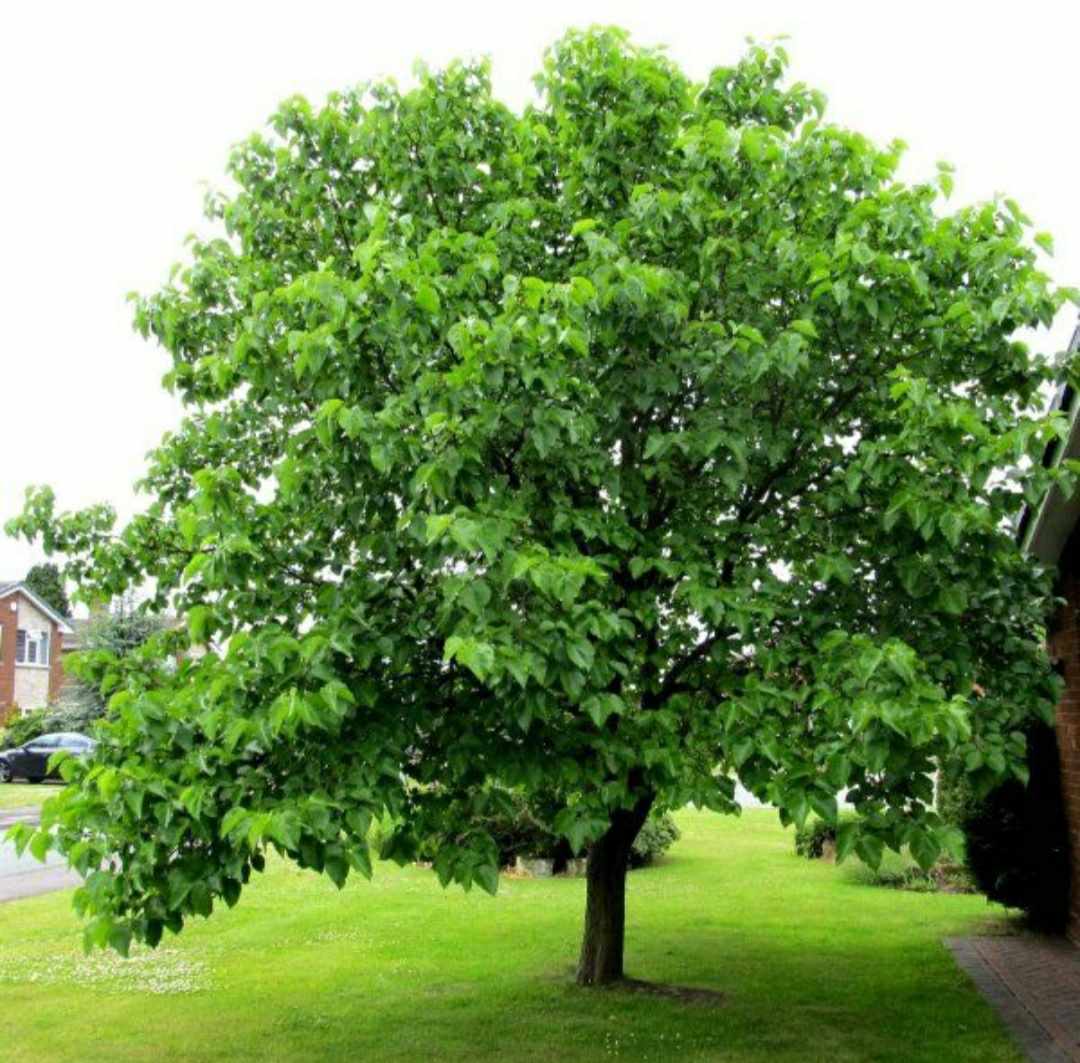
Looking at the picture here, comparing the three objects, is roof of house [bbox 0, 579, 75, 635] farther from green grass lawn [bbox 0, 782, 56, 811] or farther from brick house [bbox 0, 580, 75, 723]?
green grass lawn [bbox 0, 782, 56, 811]

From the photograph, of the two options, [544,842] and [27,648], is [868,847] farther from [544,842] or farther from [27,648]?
[27,648]

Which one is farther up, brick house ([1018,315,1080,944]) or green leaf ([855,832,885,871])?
brick house ([1018,315,1080,944])

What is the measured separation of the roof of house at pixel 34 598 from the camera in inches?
1892

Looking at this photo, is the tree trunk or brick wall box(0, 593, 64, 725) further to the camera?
brick wall box(0, 593, 64, 725)

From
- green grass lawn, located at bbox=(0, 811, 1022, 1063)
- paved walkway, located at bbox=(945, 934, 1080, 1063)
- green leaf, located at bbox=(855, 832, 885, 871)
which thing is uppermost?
green leaf, located at bbox=(855, 832, 885, 871)

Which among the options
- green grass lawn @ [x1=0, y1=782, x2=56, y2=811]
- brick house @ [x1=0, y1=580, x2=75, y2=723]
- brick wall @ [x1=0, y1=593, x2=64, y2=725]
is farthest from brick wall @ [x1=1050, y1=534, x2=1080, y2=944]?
brick house @ [x1=0, y1=580, x2=75, y2=723]

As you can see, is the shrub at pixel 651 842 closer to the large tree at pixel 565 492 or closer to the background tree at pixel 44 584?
the large tree at pixel 565 492

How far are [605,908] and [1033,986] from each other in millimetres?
3394

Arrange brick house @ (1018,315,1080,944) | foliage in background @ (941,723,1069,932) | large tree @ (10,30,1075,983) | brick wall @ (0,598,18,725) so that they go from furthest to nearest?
brick wall @ (0,598,18,725) < foliage in background @ (941,723,1069,932) < brick house @ (1018,315,1080,944) < large tree @ (10,30,1075,983)

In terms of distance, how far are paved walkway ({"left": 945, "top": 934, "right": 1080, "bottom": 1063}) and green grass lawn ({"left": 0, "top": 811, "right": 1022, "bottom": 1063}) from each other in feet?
0.59

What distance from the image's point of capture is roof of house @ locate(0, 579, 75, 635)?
48.1 metres

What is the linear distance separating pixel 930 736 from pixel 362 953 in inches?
288

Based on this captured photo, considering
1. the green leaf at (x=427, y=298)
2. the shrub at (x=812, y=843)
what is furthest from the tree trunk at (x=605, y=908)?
the shrub at (x=812, y=843)

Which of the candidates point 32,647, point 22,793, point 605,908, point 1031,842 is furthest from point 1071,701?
point 32,647
